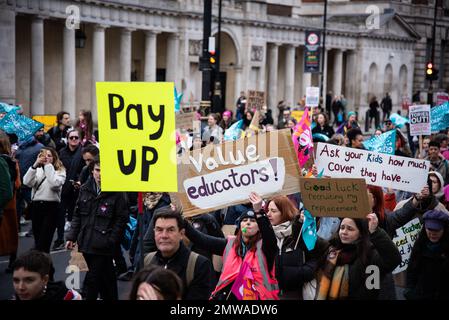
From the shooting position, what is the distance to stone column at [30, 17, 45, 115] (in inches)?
1088

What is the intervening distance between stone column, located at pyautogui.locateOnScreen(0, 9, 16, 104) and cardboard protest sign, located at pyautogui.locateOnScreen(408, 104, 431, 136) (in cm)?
1588

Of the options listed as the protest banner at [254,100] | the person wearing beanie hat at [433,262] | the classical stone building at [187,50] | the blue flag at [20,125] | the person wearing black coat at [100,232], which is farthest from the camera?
the classical stone building at [187,50]

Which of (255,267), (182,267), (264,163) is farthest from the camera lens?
(264,163)

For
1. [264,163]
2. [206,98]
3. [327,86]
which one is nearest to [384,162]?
[264,163]

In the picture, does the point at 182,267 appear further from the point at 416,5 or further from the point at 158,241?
the point at 416,5

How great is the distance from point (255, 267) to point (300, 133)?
517cm

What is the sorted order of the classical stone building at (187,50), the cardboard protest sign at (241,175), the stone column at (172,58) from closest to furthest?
1. the cardboard protest sign at (241,175)
2. the classical stone building at (187,50)
3. the stone column at (172,58)

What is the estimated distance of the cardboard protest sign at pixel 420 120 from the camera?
13125 mm

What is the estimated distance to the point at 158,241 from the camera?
5.96 metres

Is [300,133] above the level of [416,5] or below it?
below

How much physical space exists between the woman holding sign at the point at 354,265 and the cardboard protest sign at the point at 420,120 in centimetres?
709

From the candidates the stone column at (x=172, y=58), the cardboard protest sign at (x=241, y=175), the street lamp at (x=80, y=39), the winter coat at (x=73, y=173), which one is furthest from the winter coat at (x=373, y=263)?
the stone column at (x=172, y=58)

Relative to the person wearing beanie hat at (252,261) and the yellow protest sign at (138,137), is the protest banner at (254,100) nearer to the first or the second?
the yellow protest sign at (138,137)

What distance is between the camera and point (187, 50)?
1411 inches
